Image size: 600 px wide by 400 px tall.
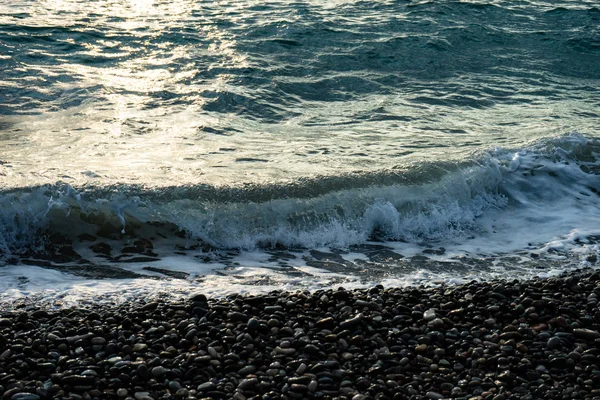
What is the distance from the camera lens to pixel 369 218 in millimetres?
8039

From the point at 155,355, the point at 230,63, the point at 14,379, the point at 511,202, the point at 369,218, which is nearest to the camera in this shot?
the point at 14,379

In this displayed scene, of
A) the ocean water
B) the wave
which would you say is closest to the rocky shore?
the ocean water

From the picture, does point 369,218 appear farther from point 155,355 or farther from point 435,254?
point 155,355

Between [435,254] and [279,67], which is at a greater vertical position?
[279,67]

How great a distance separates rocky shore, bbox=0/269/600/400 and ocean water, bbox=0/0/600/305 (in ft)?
2.49

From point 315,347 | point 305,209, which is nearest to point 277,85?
point 305,209

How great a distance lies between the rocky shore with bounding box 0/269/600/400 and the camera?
14.7 ft

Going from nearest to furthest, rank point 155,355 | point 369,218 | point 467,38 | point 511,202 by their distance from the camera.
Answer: point 155,355
point 369,218
point 511,202
point 467,38

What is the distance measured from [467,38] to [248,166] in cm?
954

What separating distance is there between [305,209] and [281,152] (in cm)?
190

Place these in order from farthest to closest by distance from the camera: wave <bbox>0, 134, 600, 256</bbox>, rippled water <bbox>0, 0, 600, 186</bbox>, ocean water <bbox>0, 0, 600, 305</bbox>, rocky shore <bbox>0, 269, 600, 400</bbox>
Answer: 1. rippled water <bbox>0, 0, 600, 186</bbox>
2. wave <bbox>0, 134, 600, 256</bbox>
3. ocean water <bbox>0, 0, 600, 305</bbox>
4. rocky shore <bbox>0, 269, 600, 400</bbox>

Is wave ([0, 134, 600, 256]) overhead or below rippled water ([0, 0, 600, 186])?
below

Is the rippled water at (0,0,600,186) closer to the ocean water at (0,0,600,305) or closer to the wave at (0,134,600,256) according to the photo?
the ocean water at (0,0,600,305)

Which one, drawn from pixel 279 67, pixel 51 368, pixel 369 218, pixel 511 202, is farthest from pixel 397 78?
pixel 51 368
